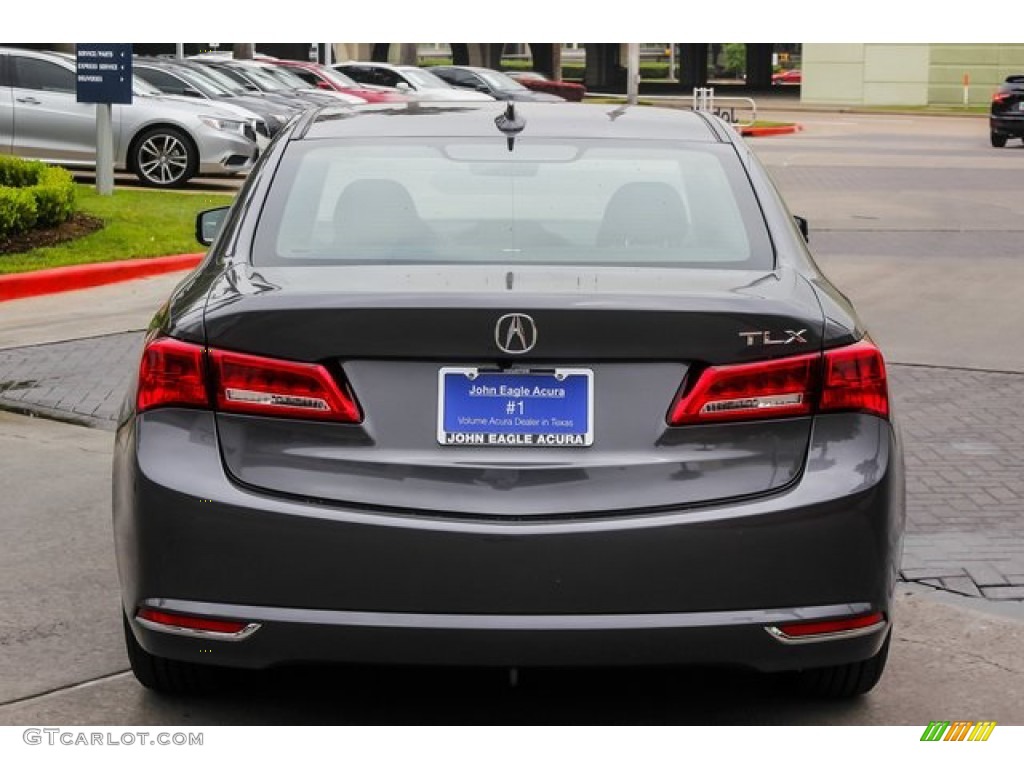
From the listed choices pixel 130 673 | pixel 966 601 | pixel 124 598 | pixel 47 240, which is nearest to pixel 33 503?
pixel 130 673

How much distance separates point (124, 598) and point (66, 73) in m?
17.7

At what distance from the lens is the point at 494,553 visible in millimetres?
3979

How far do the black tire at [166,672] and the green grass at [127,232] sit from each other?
8.71 m

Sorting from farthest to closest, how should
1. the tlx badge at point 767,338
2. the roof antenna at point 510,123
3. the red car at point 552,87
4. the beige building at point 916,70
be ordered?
the beige building at point 916,70, the red car at point 552,87, the roof antenna at point 510,123, the tlx badge at point 767,338

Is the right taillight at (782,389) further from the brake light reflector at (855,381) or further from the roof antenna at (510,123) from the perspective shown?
the roof antenna at (510,123)

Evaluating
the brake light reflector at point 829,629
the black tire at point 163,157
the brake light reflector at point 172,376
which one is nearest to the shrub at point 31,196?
the black tire at point 163,157

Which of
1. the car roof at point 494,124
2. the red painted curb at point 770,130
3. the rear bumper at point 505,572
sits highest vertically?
the car roof at point 494,124

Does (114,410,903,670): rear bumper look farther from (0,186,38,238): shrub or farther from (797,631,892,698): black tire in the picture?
(0,186,38,238): shrub

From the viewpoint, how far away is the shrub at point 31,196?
14.5 m

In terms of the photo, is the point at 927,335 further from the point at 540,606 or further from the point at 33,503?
the point at 540,606

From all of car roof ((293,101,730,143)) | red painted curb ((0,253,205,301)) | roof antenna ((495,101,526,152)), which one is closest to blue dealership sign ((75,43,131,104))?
red painted curb ((0,253,205,301))

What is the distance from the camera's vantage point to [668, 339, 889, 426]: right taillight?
4090mm

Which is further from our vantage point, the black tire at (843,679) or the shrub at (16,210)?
the shrub at (16,210)

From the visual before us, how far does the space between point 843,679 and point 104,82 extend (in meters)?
14.8
